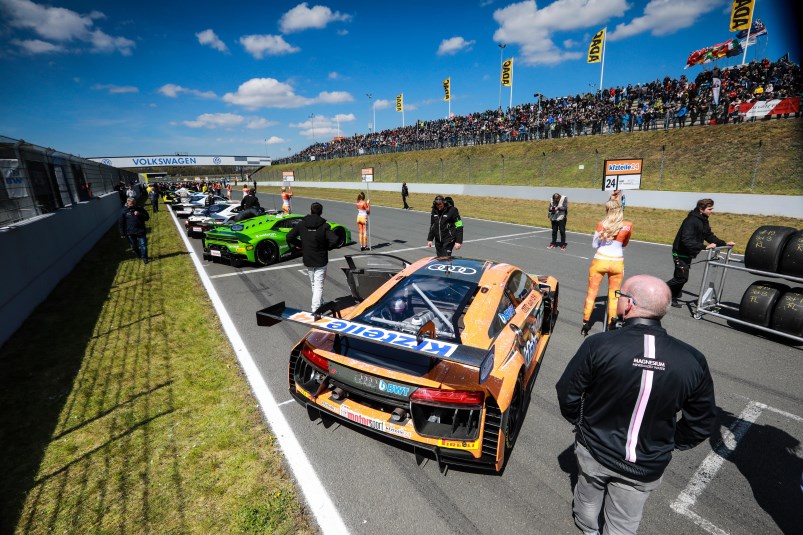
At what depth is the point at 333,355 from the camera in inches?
117

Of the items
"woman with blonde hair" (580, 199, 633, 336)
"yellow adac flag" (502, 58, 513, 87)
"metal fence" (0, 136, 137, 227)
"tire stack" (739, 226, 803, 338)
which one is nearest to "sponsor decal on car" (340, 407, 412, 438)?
"woman with blonde hair" (580, 199, 633, 336)

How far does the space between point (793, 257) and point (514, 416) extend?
4.82m

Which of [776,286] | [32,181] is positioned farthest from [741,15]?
[32,181]

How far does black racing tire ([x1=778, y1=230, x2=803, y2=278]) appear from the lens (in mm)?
4824

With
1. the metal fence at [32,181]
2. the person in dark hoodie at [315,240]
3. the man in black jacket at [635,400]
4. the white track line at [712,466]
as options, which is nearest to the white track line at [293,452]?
the person in dark hoodie at [315,240]

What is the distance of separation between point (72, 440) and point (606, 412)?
421 cm

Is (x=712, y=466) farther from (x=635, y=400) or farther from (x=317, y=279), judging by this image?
(x=317, y=279)

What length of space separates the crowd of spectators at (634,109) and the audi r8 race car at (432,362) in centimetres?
2671

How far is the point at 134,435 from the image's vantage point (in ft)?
10.8

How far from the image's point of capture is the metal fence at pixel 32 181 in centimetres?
689

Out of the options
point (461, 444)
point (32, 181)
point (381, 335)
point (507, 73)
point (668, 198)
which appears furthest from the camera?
point (507, 73)

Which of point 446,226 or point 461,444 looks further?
point 446,226

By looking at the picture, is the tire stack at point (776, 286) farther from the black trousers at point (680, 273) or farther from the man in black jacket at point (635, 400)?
the man in black jacket at point (635, 400)

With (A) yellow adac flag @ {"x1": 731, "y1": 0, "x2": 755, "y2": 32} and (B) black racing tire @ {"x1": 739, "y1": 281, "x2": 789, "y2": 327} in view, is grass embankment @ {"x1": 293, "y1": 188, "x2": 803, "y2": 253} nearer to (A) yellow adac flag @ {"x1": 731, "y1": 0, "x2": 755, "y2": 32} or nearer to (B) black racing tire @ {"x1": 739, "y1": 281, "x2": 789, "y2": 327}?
(B) black racing tire @ {"x1": 739, "y1": 281, "x2": 789, "y2": 327}
